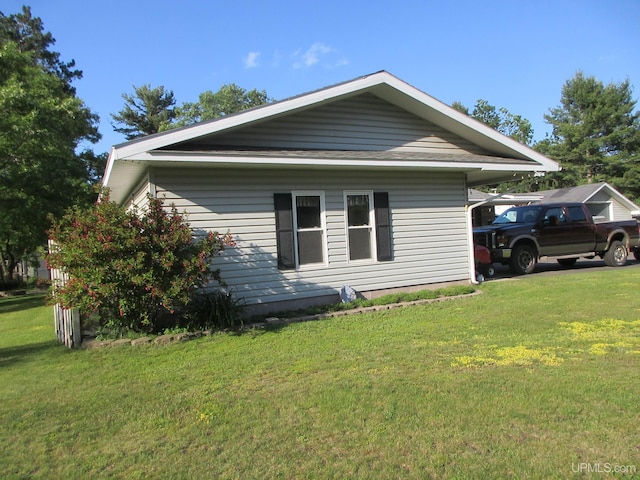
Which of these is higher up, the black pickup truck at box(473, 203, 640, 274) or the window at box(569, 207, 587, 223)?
the window at box(569, 207, 587, 223)

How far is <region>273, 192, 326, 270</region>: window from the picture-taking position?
348 inches

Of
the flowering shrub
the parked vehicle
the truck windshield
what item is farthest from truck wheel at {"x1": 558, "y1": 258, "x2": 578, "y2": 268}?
the flowering shrub

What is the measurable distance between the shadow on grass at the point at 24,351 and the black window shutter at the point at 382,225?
19.9 feet

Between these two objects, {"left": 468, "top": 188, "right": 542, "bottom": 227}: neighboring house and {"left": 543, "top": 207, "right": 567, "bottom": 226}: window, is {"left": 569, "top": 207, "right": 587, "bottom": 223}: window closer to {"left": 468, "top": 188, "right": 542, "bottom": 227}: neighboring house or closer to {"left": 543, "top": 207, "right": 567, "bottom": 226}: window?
{"left": 543, "top": 207, "right": 567, "bottom": 226}: window

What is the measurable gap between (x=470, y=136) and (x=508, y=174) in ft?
4.57

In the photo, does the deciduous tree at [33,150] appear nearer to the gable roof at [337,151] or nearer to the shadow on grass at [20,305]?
the shadow on grass at [20,305]

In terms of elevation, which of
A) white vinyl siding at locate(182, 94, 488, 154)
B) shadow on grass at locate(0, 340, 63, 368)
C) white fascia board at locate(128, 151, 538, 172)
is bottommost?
shadow on grass at locate(0, 340, 63, 368)

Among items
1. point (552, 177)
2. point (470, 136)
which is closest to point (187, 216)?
point (470, 136)

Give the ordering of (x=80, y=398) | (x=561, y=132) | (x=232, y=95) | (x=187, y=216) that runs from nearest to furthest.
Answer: (x=80, y=398), (x=187, y=216), (x=561, y=132), (x=232, y=95)

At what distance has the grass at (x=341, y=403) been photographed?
3047 millimetres

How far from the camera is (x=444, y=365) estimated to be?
Answer: 16.2 ft

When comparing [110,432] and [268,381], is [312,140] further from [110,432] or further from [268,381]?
[110,432]

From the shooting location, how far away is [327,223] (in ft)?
30.6

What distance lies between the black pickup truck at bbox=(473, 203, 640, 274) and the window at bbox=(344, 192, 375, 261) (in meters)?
4.29
